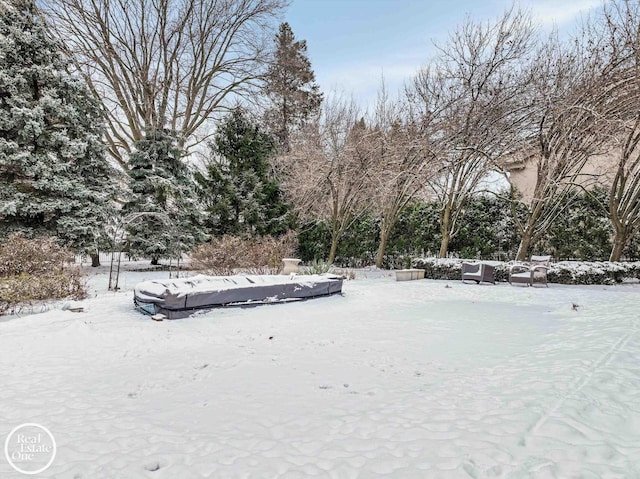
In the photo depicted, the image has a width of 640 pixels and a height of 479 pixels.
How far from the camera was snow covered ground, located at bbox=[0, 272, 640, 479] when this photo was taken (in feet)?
6.63

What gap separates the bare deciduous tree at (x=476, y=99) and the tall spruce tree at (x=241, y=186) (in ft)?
23.5

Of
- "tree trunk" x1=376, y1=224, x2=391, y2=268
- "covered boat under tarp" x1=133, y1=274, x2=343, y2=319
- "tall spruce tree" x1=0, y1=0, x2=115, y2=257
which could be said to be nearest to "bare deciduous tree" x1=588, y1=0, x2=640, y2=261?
"tree trunk" x1=376, y1=224, x2=391, y2=268

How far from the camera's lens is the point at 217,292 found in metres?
6.03

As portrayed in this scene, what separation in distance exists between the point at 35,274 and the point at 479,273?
10.4m

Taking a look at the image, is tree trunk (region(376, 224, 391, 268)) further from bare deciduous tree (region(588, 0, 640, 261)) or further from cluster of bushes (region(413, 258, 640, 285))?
bare deciduous tree (region(588, 0, 640, 261))

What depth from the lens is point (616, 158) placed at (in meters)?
9.91

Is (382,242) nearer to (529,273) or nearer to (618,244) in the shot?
(529,273)

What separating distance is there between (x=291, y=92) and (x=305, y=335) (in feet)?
57.6

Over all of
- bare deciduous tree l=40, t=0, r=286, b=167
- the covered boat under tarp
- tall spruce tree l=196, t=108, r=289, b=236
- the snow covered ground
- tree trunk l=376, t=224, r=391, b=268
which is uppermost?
bare deciduous tree l=40, t=0, r=286, b=167

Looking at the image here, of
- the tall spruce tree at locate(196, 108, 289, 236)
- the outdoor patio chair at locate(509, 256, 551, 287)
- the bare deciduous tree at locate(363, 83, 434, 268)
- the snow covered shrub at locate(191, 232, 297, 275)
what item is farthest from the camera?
the tall spruce tree at locate(196, 108, 289, 236)

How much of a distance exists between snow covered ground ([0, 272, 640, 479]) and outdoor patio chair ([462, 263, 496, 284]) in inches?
168

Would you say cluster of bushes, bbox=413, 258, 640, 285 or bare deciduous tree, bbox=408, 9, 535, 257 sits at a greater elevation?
bare deciduous tree, bbox=408, 9, 535, 257

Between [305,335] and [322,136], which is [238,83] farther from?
[305,335]

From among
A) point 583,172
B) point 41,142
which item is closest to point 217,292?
point 41,142
